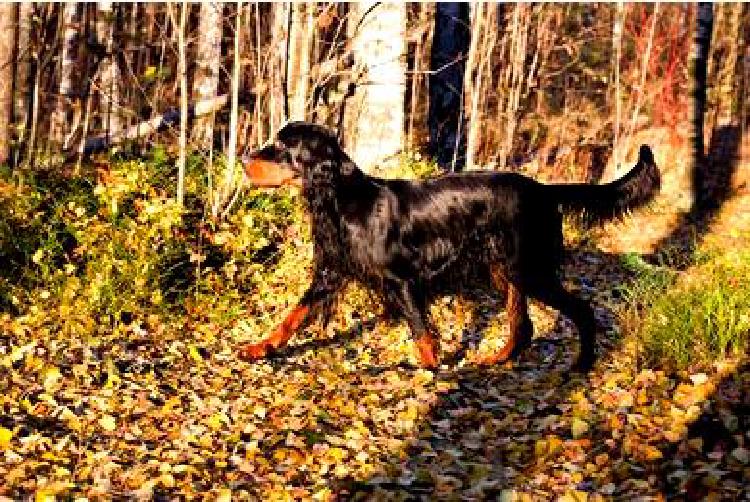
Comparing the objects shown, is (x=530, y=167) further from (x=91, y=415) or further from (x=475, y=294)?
(x=91, y=415)

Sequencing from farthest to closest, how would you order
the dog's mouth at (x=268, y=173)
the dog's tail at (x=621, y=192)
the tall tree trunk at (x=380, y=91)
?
the tall tree trunk at (x=380, y=91) → the dog's tail at (x=621, y=192) → the dog's mouth at (x=268, y=173)

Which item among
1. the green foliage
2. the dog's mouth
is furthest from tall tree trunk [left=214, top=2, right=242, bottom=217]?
the dog's mouth

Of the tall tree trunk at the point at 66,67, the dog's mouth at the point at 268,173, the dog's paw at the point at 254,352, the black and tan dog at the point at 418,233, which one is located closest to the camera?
the dog's mouth at the point at 268,173

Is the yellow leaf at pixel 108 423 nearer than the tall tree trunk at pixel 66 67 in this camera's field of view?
Yes

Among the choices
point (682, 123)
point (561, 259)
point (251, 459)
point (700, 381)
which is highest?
point (682, 123)

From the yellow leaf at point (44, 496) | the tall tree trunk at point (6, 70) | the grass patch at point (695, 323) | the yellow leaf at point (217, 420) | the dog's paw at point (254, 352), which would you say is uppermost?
the tall tree trunk at point (6, 70)

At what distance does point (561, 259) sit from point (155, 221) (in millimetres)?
2734

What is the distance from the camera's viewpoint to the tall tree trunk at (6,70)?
675cm

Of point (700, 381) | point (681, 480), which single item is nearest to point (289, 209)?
point (700, 381)

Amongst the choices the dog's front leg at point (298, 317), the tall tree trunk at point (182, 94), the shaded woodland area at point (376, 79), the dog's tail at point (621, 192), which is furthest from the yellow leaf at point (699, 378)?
the tall tree trunk at point (182, 94)

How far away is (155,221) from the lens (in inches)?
244

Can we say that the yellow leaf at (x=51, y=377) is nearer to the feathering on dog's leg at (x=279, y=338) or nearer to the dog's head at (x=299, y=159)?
the feathering on dog's leg at (x=279, y=338)

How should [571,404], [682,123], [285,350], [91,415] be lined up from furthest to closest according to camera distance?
1. [682,123]
2. [285,350]
3. [571,404]
4. [91,415]

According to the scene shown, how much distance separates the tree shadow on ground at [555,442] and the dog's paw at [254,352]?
107cm
